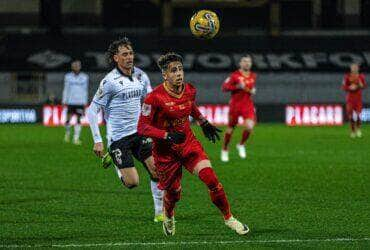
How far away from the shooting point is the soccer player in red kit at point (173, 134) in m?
10.3

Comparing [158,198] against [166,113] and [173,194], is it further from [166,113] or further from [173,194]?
[166,113]

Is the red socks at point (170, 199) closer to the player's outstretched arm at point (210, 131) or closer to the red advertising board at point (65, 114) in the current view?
the player's outstretched arm at point (210, 131)

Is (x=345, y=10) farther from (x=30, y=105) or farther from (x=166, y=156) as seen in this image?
(x=166, y=156)

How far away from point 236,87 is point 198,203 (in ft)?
26.6

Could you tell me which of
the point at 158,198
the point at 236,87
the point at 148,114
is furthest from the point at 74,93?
the point at 148,114

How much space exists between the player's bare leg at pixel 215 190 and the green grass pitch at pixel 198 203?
15 centimetres

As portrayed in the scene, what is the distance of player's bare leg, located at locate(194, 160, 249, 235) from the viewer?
1029 centimetres

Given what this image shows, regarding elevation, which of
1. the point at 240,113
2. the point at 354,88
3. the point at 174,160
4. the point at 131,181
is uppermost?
the point at 174,160

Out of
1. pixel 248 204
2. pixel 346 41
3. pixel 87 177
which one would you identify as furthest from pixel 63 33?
pixel 248 204

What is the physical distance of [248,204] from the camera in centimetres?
1393

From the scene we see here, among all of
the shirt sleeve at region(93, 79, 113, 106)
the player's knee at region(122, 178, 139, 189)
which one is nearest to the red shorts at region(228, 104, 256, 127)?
the player's knee at region(122, 178, 139, 189)

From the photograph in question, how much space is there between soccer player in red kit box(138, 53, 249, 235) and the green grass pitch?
1.42 feet

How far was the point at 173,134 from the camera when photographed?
10.2 metres

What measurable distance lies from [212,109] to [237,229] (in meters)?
30.0
